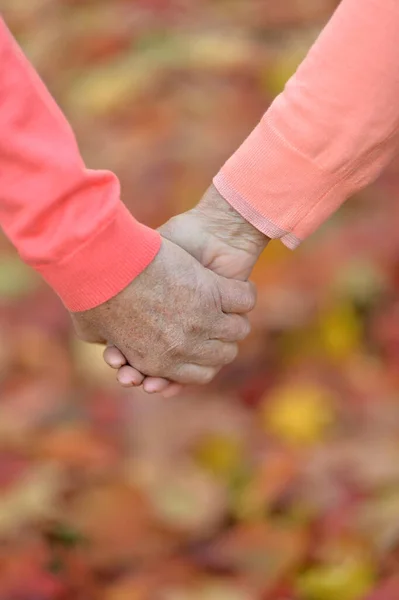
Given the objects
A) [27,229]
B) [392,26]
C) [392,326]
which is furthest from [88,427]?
[392,26]

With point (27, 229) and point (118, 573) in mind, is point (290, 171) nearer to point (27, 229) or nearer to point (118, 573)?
point (27, 229)

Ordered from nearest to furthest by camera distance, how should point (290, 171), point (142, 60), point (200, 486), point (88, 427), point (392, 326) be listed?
point (290, 171) → point (200, 486) → point (88, 427) → point (392, 326) → point (142, 60)

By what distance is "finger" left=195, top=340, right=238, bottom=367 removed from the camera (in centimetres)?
153

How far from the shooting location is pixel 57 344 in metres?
2.38

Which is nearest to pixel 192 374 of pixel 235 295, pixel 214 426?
pixel 235 295

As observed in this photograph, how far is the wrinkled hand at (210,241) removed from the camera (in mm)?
1503

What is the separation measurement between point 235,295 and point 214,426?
661mm

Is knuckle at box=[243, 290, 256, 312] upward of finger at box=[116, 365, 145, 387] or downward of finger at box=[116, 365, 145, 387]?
upward

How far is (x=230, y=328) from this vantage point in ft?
5.07

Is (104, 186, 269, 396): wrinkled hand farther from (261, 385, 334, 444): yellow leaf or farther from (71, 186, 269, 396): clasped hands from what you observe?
(261, 385, 334, 444): yellow leaf

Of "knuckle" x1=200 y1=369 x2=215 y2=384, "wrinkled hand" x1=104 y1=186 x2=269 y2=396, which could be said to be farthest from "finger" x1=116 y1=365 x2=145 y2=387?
"knuckle" x1=200 y1=369 x2=215 y2=384

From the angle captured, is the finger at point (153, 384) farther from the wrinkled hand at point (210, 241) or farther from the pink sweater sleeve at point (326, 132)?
the pink sweater sleeve at point (326, 132)

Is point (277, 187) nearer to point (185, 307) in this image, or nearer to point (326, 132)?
point (326, 132)

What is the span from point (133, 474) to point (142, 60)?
159 centimetres
